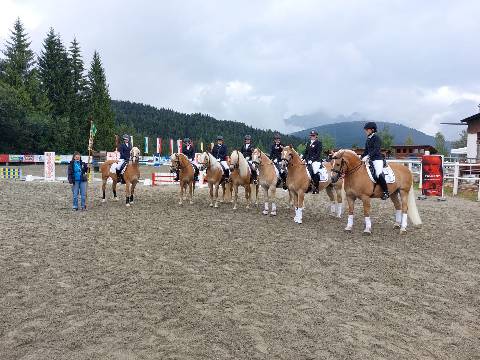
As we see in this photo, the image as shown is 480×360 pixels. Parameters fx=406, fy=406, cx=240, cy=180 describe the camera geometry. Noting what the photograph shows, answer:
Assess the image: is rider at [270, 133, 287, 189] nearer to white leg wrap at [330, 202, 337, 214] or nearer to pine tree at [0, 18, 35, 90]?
white leg wrap at [330, 202, 337, 214]

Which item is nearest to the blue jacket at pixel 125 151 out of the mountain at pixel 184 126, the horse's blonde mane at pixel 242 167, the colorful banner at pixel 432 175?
the horse's blonde mane at pixel 242 167

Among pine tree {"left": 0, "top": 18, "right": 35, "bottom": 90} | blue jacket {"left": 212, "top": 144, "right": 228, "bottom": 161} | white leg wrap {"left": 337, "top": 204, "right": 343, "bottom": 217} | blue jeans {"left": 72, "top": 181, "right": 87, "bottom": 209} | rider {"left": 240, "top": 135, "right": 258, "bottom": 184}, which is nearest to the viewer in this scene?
white leg wrap {"left": 337, "top": 204, "right": 343, "bottom": 217}

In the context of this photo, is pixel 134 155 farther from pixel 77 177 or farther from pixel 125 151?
pixel 77 177

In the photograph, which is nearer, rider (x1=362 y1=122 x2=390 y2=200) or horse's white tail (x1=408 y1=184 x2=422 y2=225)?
rider (x1=362 y1=122 x2=390 y2=200)

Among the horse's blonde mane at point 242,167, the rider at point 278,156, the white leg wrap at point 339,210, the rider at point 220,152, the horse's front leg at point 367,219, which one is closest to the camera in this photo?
the horse's front leg at point 367,219

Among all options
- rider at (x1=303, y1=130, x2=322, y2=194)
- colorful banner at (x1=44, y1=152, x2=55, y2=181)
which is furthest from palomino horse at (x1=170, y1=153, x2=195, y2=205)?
colorful banner at (x1=44, y1=152, x2=55, y2=181)

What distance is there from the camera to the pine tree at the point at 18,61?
54375mm

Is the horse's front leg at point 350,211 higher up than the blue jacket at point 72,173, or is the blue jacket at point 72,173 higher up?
the blue jacket at point 72,173

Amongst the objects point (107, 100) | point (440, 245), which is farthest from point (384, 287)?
point (107, 100)

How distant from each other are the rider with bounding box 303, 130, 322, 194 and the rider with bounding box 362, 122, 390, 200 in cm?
202

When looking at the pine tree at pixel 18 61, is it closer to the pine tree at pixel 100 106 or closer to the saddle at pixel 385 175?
the pine tree at pixel 100 106

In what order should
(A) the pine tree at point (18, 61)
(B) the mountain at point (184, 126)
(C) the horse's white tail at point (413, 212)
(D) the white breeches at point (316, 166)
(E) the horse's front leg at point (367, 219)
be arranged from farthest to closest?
(B) the mountain at point (184, 126) < (A) the pine tree at point (18, 61) < (D) the white breeches at point (316, 166) < (C) the horse's white tail at point (413, 212) < (E) the horse's front leg at point (367, 219)

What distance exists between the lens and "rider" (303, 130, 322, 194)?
12906mm

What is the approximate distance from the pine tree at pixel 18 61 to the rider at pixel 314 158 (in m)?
52.0
